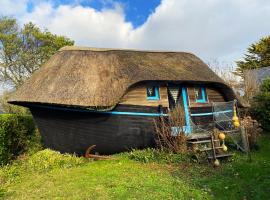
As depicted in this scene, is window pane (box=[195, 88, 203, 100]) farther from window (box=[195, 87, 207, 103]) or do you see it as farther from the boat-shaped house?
the boat-shaped house

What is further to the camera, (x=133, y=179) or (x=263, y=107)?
(x=263, y=107)

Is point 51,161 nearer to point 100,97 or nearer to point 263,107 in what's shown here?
point 100,97

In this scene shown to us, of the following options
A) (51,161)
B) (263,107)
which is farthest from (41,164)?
(263,107)

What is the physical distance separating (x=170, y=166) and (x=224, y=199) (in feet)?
10.7

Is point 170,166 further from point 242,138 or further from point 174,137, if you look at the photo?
point 242,138

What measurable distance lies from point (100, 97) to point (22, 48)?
70.3 ft

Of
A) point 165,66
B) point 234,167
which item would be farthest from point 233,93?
point 234,167

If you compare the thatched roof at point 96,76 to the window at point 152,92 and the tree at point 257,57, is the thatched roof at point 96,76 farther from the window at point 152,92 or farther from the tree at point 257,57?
the tree at point 257,57

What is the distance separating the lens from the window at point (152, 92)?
14.0 metres

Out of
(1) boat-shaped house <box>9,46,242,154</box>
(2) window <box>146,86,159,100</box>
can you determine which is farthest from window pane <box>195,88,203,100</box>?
(2) window <box>146,86,159,100</box>

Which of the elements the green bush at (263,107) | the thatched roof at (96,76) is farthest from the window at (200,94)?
the green bush at (263,107)

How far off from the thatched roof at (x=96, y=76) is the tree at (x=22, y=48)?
17.8m

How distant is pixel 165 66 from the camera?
14.8 meters

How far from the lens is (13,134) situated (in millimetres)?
14094
